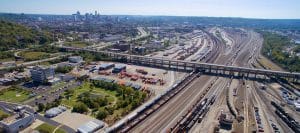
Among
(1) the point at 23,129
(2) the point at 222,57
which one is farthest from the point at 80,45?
(1) the point at 23,129

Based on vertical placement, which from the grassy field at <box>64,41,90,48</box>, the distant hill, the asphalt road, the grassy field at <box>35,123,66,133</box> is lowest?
the grassy field at <box>35,123,66,133</box>

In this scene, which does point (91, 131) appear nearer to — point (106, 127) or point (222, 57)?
point (106, 127)

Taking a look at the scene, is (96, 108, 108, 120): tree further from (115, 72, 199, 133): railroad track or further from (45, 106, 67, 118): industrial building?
(45, 106, 67, 118): industrial building

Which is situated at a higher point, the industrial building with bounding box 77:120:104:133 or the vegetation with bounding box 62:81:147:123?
the vegetation with bounding box 62:81:147:123

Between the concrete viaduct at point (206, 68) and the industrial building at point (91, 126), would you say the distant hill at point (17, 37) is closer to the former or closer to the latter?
the concrete viaduct at point (206, 68)

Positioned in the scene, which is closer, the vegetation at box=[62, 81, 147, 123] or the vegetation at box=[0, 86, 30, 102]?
the vegetation at box=[62, 81, 147, 123]

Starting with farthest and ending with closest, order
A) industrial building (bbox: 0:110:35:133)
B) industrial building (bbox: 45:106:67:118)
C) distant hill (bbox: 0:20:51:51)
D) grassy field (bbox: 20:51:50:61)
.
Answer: distant hill (bbox: 0:20:51:51), grassy field (bbox: 20:51:50:61), industrial building (bbox: 45:106:67:118), industrial building (bbox: 0:110:35:133)

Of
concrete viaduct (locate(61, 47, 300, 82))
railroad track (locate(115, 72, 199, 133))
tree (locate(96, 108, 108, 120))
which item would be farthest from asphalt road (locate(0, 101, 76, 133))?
concrete viaduct (locate(61, 47, 300, 82))
